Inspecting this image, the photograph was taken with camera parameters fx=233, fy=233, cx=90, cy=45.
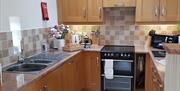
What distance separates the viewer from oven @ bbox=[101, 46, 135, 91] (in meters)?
3.80

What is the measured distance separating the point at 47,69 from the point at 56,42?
1.40m

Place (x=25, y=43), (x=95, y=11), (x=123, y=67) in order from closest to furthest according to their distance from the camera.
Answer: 1. (x=25, y=43)
2. (x=123, y=67)
3. (x=95, y=11)

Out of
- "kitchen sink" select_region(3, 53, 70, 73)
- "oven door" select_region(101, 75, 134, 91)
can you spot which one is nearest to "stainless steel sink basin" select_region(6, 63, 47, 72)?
"kitchen sink" select_region(3, 53, 70, 73)

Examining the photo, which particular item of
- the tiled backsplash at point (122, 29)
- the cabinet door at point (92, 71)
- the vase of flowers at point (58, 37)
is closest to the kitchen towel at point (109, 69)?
the cabinet door at point (92, 71)

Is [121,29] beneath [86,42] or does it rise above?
above

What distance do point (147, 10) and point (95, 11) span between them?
2.91 feet

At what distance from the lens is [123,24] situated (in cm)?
436

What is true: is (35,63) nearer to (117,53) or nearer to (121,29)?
(117,53)

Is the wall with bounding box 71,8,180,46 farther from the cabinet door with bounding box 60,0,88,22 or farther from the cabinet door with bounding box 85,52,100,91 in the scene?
the cabinet door with bounding box 85,52,100,91

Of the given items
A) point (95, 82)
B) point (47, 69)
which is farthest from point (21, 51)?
point (95, 82)

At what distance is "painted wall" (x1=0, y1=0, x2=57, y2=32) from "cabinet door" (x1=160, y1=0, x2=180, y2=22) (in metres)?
1.86

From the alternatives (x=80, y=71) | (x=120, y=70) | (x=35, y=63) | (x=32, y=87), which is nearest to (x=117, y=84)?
(x=120, y=70)

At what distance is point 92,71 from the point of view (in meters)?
4.06

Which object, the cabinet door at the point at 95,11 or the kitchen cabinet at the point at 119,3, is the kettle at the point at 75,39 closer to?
the cabinet door at the point at 95,11
